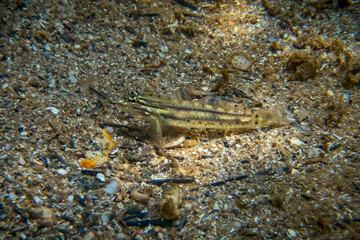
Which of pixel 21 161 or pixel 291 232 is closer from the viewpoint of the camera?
pixel 291 232

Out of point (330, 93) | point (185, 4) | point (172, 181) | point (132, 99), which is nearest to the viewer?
point (172, 181)

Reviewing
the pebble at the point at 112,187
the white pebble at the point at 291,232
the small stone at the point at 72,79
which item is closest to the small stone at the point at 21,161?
the pebble at the point at 112,187

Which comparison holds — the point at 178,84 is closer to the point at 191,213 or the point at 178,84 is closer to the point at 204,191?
the point at 204,191

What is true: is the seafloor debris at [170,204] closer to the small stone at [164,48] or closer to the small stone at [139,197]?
the small stone at [139,197]

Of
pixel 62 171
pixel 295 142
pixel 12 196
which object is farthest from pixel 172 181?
pixel 295 142

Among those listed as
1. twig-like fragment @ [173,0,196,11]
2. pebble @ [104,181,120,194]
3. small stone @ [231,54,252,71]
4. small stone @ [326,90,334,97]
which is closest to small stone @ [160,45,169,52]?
twig-like fragment @ [173,0,196,11]

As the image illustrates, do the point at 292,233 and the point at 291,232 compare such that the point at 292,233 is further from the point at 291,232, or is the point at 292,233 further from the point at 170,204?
the point at 170,204
